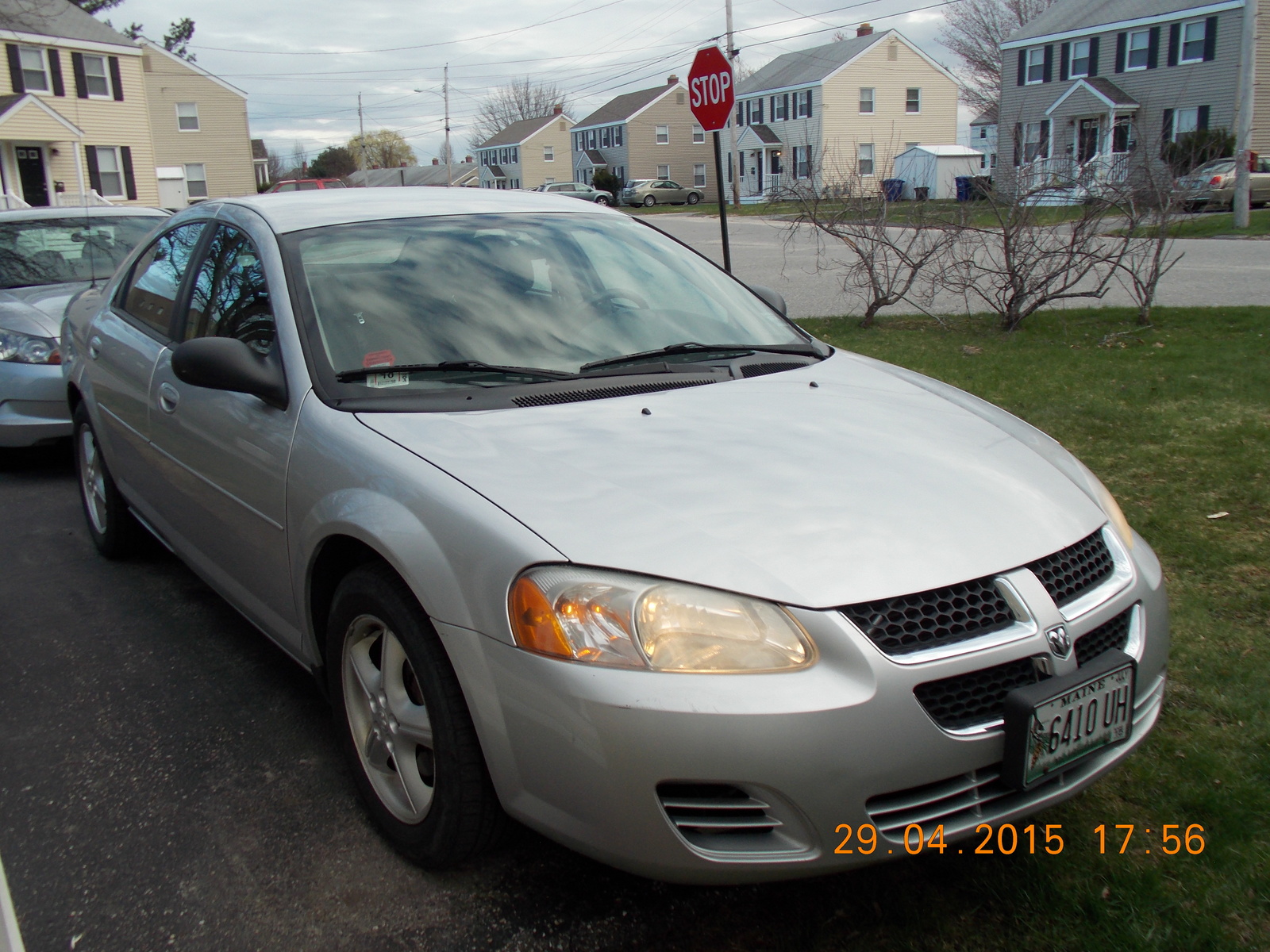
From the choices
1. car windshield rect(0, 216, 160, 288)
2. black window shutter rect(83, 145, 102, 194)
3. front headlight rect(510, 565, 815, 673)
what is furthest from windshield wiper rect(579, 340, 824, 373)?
black window shutter rect(83, 145, 102, 194)

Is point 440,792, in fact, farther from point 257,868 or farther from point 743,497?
point 743,497

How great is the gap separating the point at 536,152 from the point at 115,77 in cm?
4502

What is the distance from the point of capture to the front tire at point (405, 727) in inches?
90.0

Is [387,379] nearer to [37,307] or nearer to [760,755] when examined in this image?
[760,755]

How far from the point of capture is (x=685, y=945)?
7.54 feet

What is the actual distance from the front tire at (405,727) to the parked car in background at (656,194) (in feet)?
178

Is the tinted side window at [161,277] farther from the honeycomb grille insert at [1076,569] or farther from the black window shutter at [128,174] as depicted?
the black window shutter at [128,174]

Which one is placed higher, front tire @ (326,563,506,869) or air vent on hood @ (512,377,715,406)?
air vent on hood @ (512,377,715,406)

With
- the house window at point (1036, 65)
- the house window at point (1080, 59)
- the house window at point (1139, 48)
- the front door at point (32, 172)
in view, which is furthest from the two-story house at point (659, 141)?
the front door at point (32, 172)

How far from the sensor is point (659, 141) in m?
69.5

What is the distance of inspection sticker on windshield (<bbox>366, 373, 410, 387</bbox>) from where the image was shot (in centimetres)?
288

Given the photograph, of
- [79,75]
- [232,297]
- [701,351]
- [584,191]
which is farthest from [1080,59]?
[232,297]

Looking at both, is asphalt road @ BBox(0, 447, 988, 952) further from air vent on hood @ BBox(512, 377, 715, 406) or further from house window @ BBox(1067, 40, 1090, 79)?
house window @ BBox(1067, 40, 1090, 79)

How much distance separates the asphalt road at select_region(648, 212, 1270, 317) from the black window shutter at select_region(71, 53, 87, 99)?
23.8m
